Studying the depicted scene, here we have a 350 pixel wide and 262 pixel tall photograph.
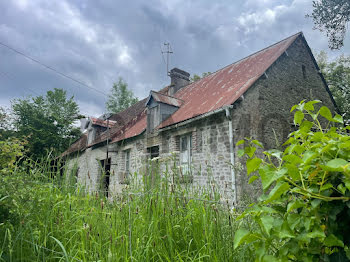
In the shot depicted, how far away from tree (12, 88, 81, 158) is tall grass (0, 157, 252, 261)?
16242 millimetres

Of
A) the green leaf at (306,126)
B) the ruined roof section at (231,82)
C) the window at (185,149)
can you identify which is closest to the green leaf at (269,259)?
the green leaf at (306,126)

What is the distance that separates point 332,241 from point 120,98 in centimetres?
2725

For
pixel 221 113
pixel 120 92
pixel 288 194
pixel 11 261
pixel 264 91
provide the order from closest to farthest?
pixel 288 194
pixel 11 261
pixel 221 113
pixel 264 91
pixel 120 92

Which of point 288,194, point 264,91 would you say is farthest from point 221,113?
point 288,194

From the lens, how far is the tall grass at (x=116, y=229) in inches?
71.8

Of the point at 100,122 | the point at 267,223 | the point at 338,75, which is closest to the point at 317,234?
the point at 267,223

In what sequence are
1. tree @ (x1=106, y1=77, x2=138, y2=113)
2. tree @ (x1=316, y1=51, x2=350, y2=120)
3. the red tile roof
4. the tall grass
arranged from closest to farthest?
1. the tall grass
2. the red tile roof
3. tree @ (x1=316, y1=51, x2=350, y2=120)
4. tree @ (x1=106, y1=77, x2=138, y2=113)

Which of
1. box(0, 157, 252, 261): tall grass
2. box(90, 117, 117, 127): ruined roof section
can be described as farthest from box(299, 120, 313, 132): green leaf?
A: box(90, 117, 117, 127): ruined roof section

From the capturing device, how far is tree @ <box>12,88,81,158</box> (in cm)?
1817

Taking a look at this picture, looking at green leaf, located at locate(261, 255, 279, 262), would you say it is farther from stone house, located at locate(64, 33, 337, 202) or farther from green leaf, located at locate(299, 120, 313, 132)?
stone house, located at locate(64, 33, 337, 202)

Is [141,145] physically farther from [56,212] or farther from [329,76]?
[329,76]

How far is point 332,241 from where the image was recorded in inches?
37.5

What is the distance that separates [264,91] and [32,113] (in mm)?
19363

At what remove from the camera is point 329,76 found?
59.6 feet
